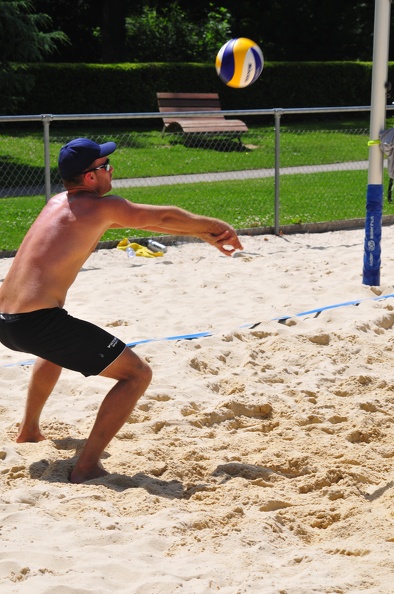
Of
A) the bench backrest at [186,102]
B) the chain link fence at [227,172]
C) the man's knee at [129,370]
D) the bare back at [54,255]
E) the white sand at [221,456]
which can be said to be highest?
the bare back at [54,255]

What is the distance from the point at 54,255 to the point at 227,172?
11.9 meters

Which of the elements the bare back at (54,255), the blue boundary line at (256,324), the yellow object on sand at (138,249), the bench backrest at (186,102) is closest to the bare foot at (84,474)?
the bare back at (54,255)

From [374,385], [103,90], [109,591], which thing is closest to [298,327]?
[374,385]

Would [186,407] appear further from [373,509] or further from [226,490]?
[373,509]

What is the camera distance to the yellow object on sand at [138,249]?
10.3 m

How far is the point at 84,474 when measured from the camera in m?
4.54

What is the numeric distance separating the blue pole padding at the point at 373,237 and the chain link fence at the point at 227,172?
276 cm

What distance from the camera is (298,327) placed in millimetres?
7293

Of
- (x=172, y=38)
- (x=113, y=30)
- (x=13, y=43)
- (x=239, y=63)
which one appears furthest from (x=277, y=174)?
(x=172, y=38)

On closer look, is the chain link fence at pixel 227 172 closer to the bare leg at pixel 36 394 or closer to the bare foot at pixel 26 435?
the bare leg at pixel 36 394

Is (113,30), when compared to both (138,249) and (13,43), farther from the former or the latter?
(138,249)

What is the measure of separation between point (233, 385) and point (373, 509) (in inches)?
75.4

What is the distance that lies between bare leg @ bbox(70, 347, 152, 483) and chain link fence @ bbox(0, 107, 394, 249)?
18.6 ft

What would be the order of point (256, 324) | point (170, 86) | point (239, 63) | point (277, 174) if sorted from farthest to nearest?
point (170, 86)
point (277, 174)
point (239, 63)
point (256, 324)
